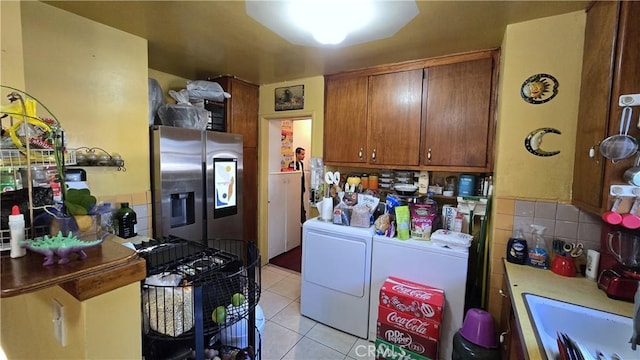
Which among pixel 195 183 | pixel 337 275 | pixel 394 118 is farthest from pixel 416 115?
pixel 195 183

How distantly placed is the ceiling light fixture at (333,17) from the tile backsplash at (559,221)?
1463 millimetres

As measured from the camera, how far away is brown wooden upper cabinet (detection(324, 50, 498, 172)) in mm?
2229

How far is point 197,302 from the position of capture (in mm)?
1009

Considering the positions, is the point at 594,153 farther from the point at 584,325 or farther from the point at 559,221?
the point at 584,325

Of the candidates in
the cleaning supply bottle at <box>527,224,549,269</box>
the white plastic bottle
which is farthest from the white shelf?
the cleaning supply bottle at <box>527,224,549,269</box>

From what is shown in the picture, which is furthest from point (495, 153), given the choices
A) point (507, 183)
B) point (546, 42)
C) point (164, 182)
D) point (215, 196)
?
point (164, 182)

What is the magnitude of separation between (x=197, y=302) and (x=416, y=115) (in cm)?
221

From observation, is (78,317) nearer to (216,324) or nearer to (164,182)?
(216,324)

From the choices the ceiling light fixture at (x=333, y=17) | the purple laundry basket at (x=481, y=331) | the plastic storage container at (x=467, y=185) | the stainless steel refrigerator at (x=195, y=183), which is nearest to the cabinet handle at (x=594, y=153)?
the plastic storage container at (x=467, y=185)

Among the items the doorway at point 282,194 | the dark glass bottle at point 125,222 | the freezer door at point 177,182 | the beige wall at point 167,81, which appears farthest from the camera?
the doorway at point 282,194

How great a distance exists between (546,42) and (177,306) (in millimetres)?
2478

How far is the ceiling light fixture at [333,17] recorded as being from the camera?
158cm

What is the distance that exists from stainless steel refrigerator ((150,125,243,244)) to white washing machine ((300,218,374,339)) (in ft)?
2.87

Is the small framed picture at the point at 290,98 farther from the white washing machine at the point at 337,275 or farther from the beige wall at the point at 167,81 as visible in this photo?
the white washing machine at the point at 337,275
